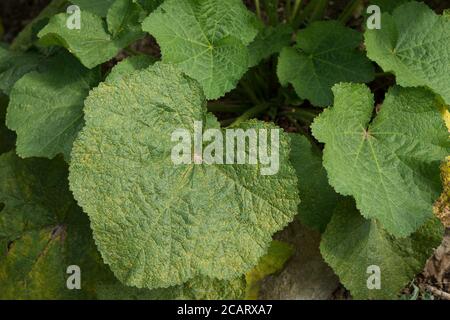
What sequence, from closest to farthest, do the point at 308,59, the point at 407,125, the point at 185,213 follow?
the point at 185,213 < the point at 407,125 < the point at 308,59

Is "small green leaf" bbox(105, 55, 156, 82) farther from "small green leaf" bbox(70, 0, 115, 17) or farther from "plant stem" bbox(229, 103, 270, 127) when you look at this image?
"plant stem" bbox(229, 103, 270, 127)

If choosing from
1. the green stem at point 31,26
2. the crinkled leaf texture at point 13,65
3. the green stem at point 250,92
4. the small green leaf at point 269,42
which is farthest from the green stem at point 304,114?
the green stem at point 31,26

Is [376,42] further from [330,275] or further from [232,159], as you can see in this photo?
[330,275]

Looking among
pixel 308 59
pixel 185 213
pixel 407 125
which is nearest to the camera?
pixel 185 213

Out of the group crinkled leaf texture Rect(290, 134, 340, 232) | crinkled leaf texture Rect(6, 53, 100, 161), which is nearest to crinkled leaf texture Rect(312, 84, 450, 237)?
crinkled leaf texture Rect(290, 134, 340, 232)

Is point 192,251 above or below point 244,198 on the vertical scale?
below
